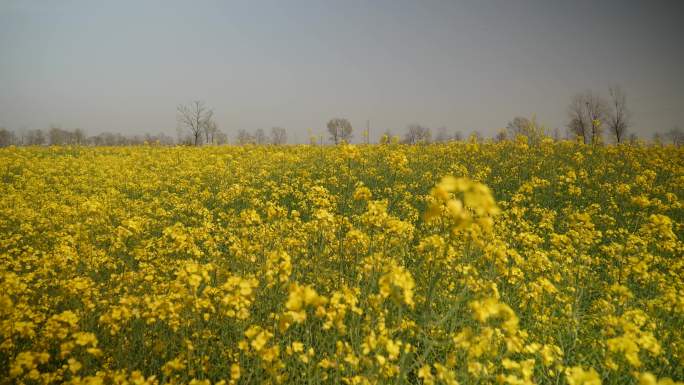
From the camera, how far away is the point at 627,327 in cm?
283

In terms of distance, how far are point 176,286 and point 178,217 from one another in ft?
19.4

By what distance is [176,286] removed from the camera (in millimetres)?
3412

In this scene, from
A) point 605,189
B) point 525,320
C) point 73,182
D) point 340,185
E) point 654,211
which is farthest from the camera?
point 73,182

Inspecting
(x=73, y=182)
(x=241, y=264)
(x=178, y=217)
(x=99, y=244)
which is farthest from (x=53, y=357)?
(x=73, y=182)

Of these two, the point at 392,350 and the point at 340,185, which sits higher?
the point at 340,185

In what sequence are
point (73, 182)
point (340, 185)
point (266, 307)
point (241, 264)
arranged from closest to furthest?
point (266, 307)
point (241, 264)
point (340, 185)
point (73, 182)

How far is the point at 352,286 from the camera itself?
418 centimetres

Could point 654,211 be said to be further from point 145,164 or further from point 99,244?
point 145,164

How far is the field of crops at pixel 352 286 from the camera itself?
2.72 metres

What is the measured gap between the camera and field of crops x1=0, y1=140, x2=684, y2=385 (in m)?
2.72

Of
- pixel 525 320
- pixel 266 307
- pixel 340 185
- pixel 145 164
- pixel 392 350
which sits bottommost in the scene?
pixel 525 320

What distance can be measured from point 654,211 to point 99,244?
1349cm

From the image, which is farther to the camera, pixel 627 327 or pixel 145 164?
pixel 145 164

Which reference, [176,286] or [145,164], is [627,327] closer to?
[176,286]
